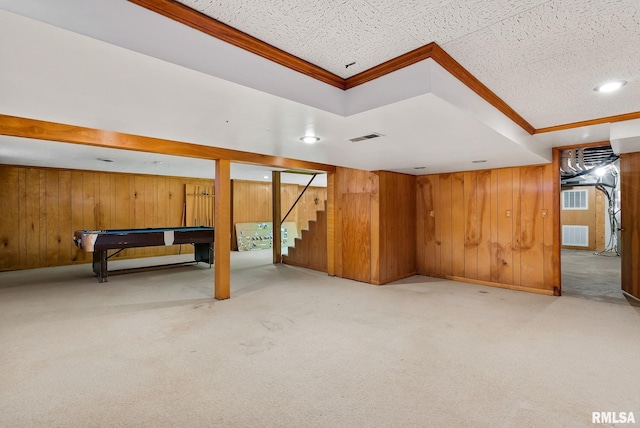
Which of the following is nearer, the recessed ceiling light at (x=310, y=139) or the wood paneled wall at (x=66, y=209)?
the recessed ceiling light at (x=310, y=139)

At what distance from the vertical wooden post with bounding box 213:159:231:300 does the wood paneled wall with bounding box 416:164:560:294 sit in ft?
11.5

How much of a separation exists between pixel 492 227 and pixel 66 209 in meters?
8.38

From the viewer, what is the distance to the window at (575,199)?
8930mm

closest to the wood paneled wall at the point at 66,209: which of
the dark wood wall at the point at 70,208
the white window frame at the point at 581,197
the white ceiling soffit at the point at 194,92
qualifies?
the dark wood wall at the point at 70,208

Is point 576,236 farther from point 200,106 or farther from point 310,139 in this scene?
point 200,106

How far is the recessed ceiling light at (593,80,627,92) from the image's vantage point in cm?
211

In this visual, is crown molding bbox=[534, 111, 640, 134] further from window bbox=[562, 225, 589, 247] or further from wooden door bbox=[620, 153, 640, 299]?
window bbox=[562, 225, 589, 247]

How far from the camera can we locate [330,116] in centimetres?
201

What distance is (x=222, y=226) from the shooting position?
13.0 feet

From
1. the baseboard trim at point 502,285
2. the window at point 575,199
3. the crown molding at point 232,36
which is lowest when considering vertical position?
the baseboard trim at point 502,285

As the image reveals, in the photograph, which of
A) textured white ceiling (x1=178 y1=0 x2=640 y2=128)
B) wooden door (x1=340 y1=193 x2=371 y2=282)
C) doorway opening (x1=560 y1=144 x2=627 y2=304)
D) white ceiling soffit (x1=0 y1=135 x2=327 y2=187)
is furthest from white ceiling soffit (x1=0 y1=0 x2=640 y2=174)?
doorway opening (x1=560 y1=144 x2=627 y2=304)

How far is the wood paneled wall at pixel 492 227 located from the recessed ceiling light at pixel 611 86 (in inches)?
92.0

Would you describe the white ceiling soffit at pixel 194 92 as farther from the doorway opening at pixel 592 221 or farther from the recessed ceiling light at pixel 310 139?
the doorway opening at pixel 592 221

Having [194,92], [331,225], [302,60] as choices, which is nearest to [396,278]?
[331,225]
